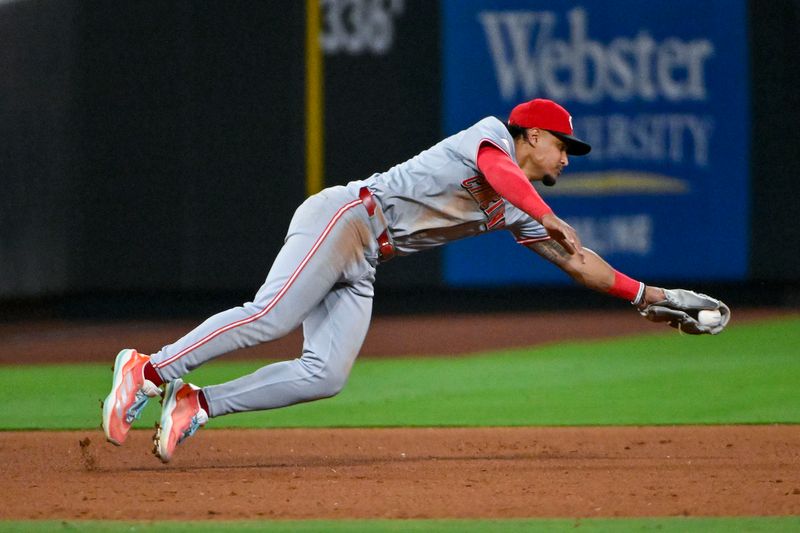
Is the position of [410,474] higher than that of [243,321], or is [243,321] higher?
[243,321]

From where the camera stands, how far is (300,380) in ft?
16.2

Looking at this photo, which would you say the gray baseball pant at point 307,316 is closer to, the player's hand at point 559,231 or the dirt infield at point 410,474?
the dirt infield at point 410,474

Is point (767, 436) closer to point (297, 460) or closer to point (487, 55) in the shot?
point (297, 460)

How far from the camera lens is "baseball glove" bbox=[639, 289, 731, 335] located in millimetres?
5086

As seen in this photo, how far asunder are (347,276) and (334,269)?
3.6 inches

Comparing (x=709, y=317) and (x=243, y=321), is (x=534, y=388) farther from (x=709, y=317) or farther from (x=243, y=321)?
(x=243, y=321)

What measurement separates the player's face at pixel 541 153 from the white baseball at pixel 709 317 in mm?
798

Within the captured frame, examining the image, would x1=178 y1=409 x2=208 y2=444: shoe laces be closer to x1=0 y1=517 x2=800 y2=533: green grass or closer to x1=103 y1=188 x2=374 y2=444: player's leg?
x1=103 y1=188 x2=374 y2=444: player's leg

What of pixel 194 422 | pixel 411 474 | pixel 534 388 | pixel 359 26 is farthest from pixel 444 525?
pixel 359 26

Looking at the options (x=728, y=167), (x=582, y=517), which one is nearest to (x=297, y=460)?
(x=582, y=517)

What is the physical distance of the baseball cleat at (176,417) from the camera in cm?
485

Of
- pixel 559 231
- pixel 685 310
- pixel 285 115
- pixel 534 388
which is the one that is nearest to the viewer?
pixel 559 231

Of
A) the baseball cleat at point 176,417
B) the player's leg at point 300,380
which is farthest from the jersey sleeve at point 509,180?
the baseball cleat at point 176,417

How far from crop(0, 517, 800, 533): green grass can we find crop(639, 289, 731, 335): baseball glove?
1145 millimetres
